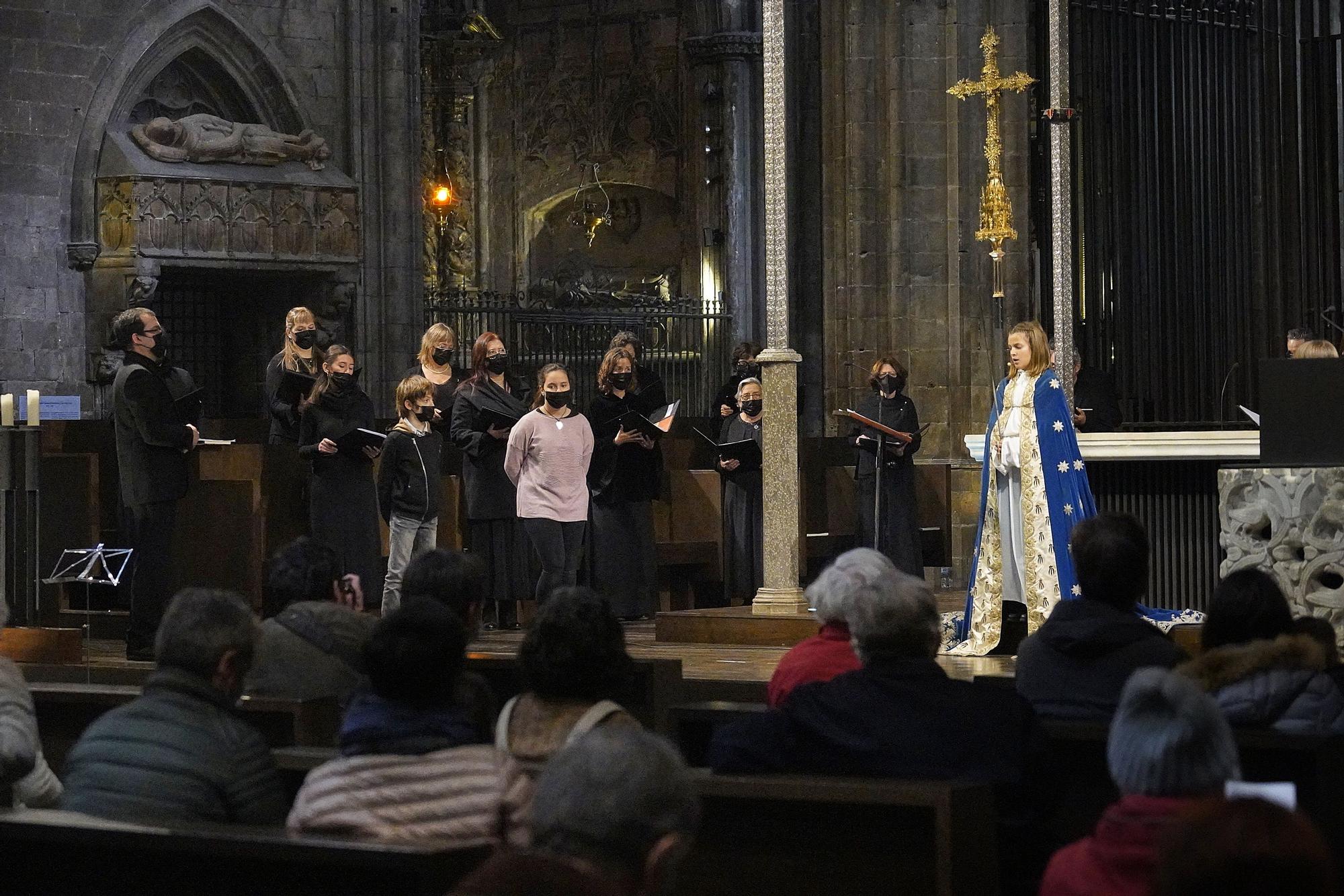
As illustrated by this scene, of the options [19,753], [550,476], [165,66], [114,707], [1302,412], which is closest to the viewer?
[19,753]

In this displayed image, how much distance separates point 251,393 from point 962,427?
5.63 m

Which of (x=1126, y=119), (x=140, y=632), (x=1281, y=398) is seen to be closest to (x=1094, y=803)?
(x=1281, y=398)

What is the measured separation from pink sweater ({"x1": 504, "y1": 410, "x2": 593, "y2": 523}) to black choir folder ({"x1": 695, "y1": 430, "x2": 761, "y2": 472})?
1.63 meters

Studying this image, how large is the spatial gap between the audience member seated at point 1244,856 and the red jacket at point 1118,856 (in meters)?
0.75

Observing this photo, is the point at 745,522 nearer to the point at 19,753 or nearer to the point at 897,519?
the point at 897,519

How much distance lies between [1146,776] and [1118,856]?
112 mm

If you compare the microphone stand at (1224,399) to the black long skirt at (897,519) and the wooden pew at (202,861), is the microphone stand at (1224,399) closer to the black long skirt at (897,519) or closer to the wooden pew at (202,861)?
the black long skirt at (897,519)

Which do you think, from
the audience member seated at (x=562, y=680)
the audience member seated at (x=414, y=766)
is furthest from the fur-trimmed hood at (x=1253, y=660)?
the audience member seated at (x=414, y=766)

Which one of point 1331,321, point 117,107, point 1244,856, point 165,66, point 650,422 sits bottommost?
point 1244,856

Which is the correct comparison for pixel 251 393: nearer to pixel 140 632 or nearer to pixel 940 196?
pixel 940 196

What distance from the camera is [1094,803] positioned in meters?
4.07

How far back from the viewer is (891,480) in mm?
11422

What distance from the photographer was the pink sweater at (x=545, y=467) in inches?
364

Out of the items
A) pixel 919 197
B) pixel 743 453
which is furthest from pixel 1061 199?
pixel 919 197
